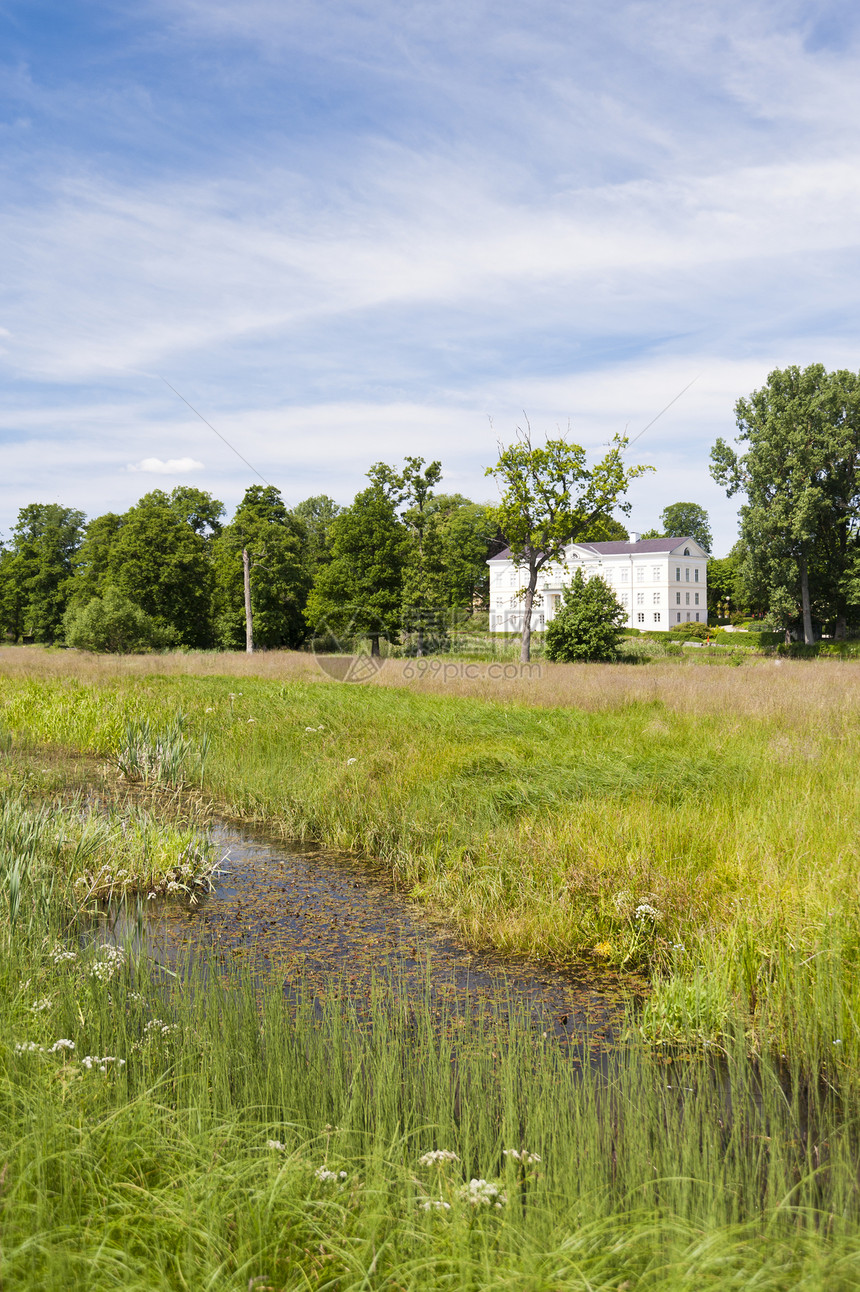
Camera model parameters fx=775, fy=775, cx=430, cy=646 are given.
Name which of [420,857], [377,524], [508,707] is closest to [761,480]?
[377,524]

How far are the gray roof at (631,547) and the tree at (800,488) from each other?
25.8 m

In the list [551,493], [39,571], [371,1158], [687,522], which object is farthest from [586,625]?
[687,522]

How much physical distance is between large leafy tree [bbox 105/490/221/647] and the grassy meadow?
36859 millimetres

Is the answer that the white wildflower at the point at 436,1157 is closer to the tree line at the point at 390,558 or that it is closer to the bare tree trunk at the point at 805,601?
the tree line at the point at 390,558

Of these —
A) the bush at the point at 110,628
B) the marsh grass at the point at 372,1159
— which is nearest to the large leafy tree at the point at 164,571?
the bush at the point at 110,628

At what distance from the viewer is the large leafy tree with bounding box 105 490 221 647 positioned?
4328 centimetres

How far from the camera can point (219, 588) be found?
4906 centimetres

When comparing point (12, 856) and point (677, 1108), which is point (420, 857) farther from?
point (677, 1108)

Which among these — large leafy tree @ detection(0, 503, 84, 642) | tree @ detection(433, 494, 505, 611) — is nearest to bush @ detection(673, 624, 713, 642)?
tree @ detection(433, 494, 505, 611)

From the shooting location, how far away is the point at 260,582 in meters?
47.2

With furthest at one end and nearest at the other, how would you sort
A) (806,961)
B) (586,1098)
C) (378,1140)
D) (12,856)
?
(12,856)
(806,961)
(586,1098)
(378,1140)

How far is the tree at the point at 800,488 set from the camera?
4203 cm

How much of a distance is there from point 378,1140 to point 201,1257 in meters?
0.63

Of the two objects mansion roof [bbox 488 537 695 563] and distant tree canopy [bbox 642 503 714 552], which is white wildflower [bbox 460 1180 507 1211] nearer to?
mansion roof [bbox 488 537 695 563]
